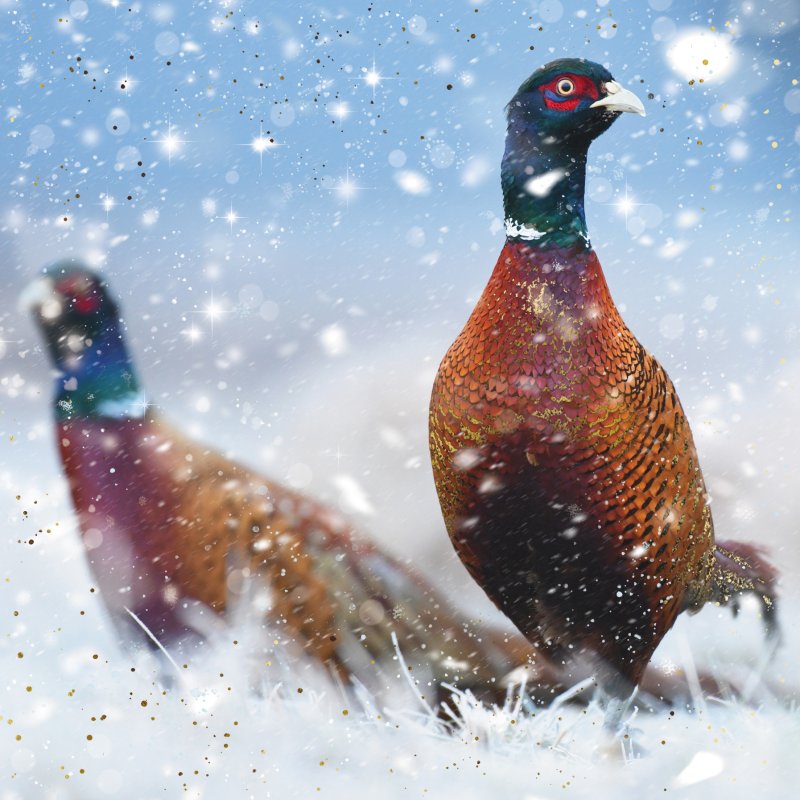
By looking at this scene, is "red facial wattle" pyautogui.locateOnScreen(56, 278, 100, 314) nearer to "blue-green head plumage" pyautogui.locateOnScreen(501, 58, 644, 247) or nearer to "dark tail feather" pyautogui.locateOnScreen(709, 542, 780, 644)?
"blue-green head plumage" pyautogui.locateOnScreen(501, 58, 644, 247)

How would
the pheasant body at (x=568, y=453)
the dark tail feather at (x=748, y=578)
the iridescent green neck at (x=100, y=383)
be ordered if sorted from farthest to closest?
the iridescent green neck at (x=100, y=383) → the dark tail feather at (x=748, y=578) → the pheasant body at (x=568, y=453)

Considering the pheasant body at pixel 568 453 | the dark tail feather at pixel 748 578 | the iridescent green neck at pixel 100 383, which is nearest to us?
the pheasant body at pixel 568 453

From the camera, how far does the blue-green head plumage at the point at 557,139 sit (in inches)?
44.8

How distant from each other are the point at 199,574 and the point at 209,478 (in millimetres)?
148

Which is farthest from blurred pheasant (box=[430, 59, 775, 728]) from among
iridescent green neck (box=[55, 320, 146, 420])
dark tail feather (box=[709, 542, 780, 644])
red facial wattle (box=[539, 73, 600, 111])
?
iridescent green neck (box=[55, 320, 146, 420])

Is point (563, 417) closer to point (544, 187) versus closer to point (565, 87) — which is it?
point (544, 187)

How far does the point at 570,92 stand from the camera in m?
1.14

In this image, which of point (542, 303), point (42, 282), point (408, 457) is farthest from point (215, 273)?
point (542, 303)

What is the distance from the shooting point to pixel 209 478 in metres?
1.41

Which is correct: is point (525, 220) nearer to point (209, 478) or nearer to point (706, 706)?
point (209, 478)

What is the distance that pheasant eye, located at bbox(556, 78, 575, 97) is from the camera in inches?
44.8

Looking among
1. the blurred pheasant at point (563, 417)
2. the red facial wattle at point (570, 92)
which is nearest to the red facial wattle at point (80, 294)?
the blurred pheasant at point (563, 417)

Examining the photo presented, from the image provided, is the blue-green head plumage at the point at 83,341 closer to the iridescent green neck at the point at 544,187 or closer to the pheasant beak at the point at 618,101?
the iridescent green neck at the point at 544,187

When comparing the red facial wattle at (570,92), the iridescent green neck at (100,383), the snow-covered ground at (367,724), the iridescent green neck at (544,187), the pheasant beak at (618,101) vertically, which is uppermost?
the red facial wattle at (570,92)
